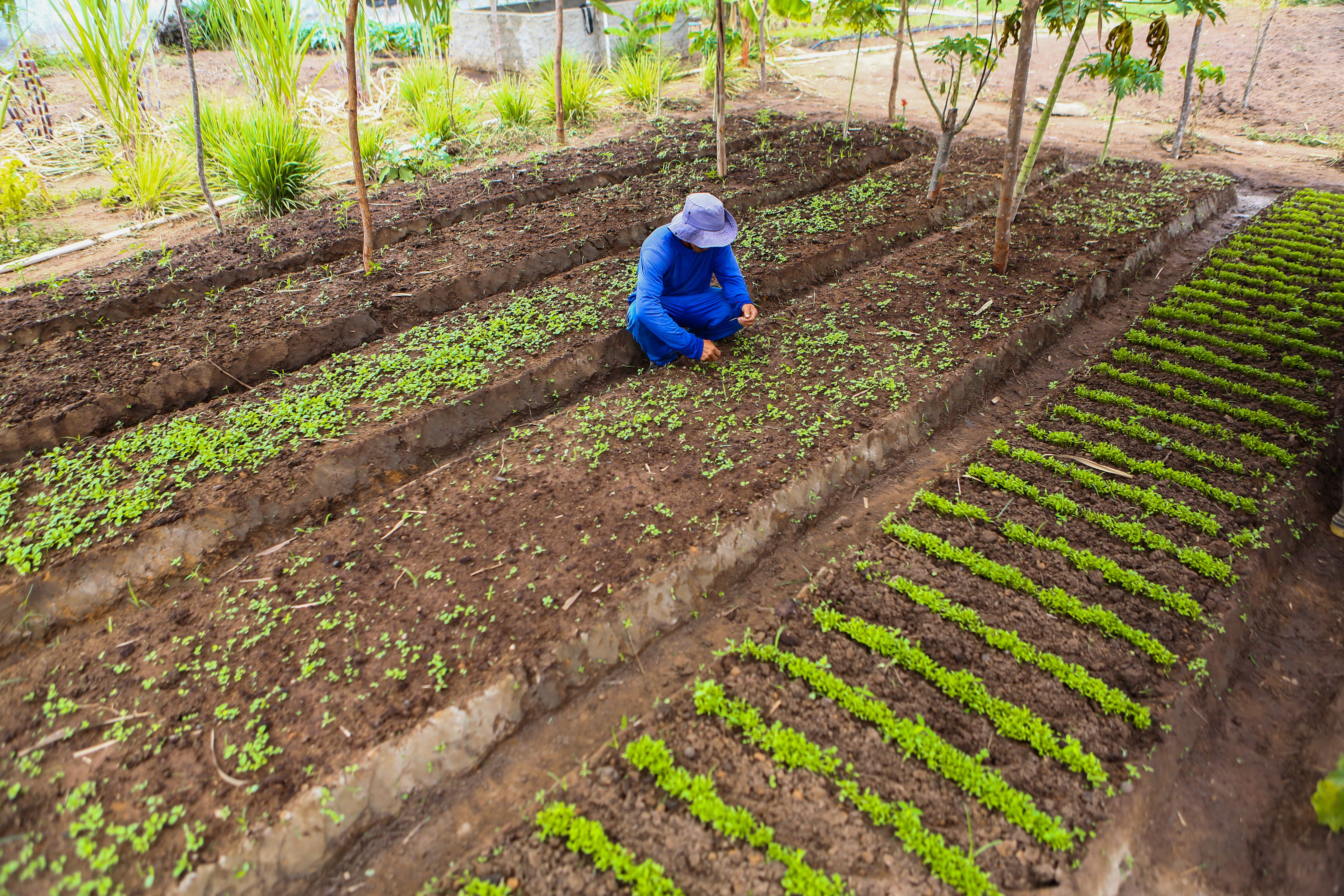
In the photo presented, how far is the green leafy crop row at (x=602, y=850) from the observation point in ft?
7.73

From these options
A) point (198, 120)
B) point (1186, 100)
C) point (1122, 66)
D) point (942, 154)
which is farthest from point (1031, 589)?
point (1186, 100)

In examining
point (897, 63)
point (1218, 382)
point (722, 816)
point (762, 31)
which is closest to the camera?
point (722, 816)

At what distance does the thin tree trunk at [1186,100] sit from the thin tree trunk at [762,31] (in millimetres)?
6081

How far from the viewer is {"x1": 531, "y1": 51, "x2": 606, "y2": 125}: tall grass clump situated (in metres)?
11.0

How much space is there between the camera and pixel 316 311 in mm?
5672

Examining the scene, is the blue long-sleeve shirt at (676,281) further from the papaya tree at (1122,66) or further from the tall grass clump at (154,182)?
the tall grass clump at (154,182)

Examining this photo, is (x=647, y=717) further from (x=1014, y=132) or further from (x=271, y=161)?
(x=271, y=161)

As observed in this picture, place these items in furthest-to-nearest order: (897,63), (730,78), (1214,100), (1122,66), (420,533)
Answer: (730,78) < (1214,100) < (897,63) < (1122,66) < (420,533)

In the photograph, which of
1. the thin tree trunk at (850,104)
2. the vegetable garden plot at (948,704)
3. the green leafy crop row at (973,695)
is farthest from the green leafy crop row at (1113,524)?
the thin tree trunk at (850,104)

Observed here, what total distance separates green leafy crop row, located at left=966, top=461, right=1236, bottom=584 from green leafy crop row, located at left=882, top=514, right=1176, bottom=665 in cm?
58

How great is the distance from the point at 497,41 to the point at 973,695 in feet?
45.0

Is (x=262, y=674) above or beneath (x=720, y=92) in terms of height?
beneath

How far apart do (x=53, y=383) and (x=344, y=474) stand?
2456 millimetres

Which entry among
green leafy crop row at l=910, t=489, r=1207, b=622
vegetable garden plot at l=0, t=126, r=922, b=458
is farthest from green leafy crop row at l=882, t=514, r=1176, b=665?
vegetable garden plot at l=0, t=126, r=922, b=458
